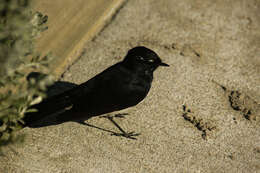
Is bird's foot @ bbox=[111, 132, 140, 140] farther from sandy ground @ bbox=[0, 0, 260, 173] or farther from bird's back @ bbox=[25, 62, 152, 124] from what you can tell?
bird's back @ bbox=[25, 62, 152, 124]

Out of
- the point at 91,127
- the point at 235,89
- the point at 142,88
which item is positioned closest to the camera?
the point at 142,88

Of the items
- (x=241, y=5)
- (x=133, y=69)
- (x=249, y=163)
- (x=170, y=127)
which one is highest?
(x=133, y=69)

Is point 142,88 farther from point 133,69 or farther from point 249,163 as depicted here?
point 249,163

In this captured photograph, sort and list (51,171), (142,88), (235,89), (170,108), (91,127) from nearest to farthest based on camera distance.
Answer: (51,171), (142,88), (91,127), (170,108), (235,89)

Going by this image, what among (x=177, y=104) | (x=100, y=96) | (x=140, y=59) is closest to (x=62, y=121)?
(x=100, y=96)

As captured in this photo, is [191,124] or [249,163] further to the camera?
[191,124]

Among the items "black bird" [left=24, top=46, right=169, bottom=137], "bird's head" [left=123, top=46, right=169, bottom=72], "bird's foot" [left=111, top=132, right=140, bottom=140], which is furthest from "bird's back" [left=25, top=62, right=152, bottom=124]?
"bird's foot" [left=111, top=132, right=140, bottom=140]

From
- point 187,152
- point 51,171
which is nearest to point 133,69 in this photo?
point 187,152
